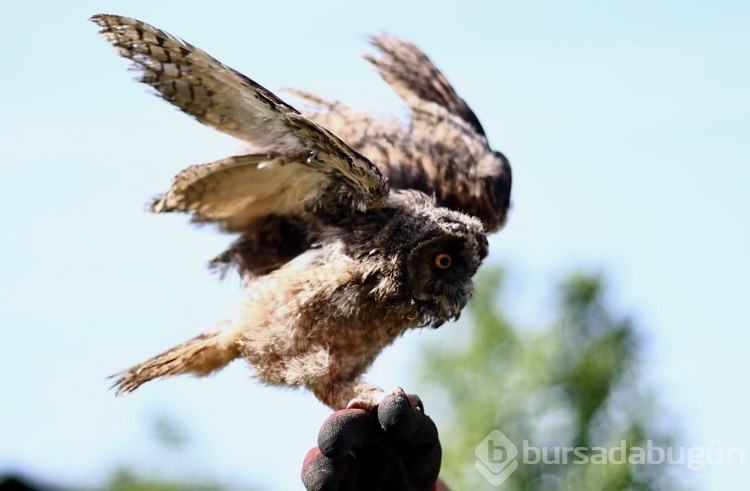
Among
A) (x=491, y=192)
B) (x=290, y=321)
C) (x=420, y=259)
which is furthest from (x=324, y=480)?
(x=491, y=192)

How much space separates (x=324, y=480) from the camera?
338 centimetres

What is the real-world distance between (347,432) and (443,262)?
39.1 inches

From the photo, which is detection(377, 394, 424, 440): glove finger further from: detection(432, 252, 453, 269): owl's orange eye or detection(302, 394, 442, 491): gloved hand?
detection(432, 252, 453, 269): owl's orange eye

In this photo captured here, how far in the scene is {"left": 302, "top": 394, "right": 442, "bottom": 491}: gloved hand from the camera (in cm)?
338

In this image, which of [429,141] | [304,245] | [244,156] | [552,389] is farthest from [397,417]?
[552,389]

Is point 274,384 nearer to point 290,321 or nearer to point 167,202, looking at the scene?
point 290,321

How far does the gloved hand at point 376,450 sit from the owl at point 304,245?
0.17 metres

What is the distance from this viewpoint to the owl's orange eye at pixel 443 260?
4047 millimetres

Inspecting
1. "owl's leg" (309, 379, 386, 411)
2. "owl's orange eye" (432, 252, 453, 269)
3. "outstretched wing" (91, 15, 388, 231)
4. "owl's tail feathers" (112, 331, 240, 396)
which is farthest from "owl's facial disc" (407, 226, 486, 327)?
"owl's tail feathers" (112, 331, 240, 396)

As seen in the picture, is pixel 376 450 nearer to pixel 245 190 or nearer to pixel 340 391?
pixel 340 391

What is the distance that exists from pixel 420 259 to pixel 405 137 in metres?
1.01

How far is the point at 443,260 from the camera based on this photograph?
4070 millimetres

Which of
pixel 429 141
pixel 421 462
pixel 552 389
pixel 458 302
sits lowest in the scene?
pixel 421 462

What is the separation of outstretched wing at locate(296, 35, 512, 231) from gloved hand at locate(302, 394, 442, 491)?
4.06 ft
